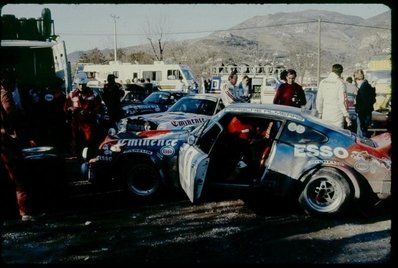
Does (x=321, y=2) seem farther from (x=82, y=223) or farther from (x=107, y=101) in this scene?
(x=107, y=101)

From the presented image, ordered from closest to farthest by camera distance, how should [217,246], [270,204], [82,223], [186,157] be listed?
[217,246] < [82,223] < [186,157] < [270,204]

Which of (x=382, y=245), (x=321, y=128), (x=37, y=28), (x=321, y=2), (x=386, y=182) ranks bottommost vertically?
(x=382, y=245)

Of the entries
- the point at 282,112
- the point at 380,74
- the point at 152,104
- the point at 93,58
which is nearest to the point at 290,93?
the point at 282,112

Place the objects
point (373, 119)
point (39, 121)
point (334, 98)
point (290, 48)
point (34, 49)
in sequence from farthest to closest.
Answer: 1. point (290, 48)
2. point (373, 119)
3. point (34, 49)
4. point (39, 121)
5. point (334, 98)

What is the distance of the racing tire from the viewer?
20.7 ft

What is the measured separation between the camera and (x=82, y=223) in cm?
534

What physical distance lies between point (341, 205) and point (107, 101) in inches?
281

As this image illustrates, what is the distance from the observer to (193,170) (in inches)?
207

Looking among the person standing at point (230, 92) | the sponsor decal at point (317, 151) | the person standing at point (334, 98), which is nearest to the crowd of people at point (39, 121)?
the person standing at point (230, 92)

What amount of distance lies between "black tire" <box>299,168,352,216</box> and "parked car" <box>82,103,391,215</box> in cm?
1

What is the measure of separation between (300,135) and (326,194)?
2.69 feet

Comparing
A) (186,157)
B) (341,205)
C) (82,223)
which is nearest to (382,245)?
(341,205)

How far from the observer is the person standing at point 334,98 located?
24.9ft

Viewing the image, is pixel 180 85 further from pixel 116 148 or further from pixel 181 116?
pixel 116 148
